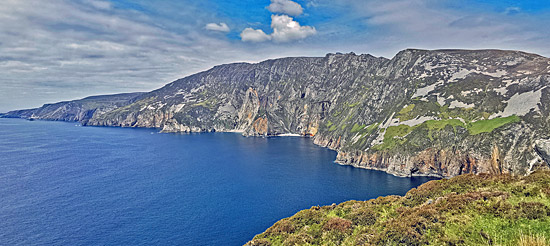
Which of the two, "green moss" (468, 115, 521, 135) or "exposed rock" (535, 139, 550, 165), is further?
"green moss" (468, 115, 521, 135)

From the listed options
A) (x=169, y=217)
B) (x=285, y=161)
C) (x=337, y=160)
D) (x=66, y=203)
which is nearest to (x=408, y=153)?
(x=337, y=160)

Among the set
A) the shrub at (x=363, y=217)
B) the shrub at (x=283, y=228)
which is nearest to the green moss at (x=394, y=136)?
the shrub at (x=363, y=217)

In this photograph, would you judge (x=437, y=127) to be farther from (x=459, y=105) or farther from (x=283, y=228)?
(x=283, y=228)

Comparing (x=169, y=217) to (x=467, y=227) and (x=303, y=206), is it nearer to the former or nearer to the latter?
(x=303, y=206)

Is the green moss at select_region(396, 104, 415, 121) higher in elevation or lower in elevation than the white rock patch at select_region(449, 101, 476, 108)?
lower

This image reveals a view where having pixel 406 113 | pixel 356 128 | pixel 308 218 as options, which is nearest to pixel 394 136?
pixel 406 113

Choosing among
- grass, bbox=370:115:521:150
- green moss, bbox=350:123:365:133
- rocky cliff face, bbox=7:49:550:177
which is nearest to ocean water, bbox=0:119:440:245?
rocky cliff face, bbox=7:49:550:177

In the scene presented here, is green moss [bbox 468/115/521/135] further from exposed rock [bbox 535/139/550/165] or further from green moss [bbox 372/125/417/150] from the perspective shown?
exposed rock [bbox 535/139/550/165]
